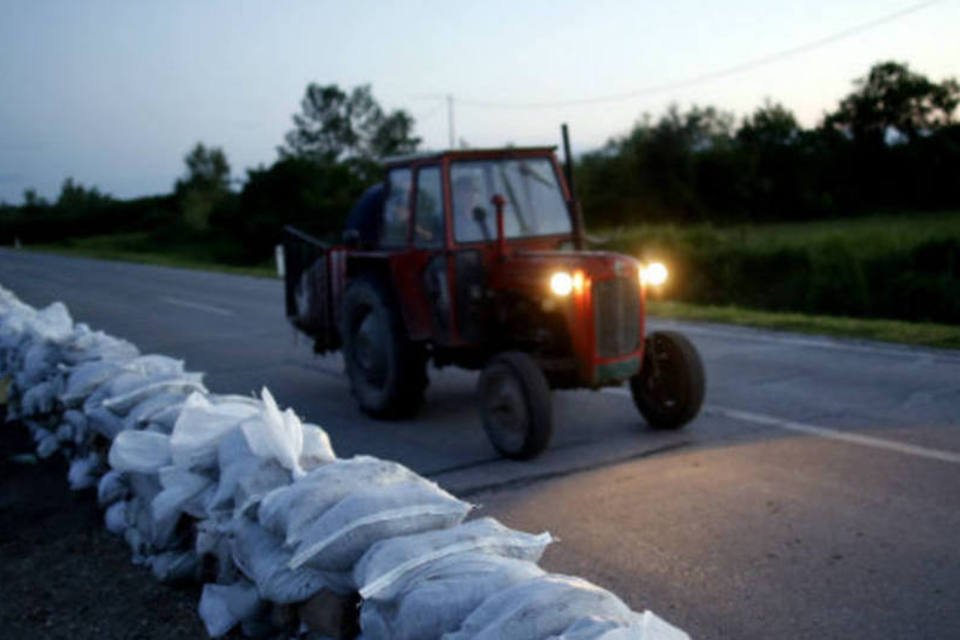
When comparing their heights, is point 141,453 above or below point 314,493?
below

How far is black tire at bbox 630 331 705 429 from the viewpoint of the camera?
699cm

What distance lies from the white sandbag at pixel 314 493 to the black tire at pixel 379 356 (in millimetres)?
3862

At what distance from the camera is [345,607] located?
336cm

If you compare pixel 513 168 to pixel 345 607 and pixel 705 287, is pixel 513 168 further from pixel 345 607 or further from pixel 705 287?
pixel 705 287

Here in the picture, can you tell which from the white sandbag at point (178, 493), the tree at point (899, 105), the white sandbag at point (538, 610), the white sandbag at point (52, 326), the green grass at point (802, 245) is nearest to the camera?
the white sandbag at point (538, 610)

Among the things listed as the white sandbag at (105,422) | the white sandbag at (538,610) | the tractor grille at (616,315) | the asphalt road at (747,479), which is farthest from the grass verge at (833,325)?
the white sandbag at (538,610)

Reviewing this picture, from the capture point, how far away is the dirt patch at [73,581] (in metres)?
4.21

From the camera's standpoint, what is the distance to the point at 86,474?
6.09 metres

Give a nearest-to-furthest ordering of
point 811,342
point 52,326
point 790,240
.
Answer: point 52,326 → point 811,342 → point 790,240

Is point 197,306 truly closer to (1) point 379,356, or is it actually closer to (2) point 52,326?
(2) point 52,326

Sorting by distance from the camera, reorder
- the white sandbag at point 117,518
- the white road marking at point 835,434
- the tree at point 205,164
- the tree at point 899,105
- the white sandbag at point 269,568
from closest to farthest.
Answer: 1. the white sandbag at point 269,568
2. the white sandbag at point 117,518
3. the white road marking at point 835,434
4. the tree at point 899,105
5. the tree at point 205,164

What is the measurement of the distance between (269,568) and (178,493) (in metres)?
1.05

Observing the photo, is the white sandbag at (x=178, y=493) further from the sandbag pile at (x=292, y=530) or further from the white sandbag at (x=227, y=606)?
the white sandbag at (x=227, y=606)

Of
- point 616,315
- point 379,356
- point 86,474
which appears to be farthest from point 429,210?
point 86,474
